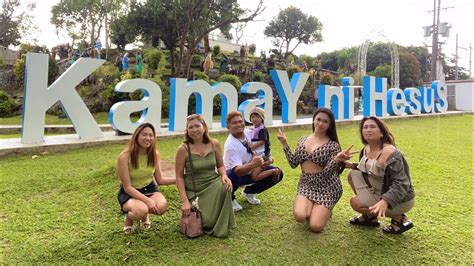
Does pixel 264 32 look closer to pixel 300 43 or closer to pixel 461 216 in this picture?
pixel 300 43

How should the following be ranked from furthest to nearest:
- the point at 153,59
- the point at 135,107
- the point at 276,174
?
1. the point at 153,59
2. the point at 135,107
3. the point at 276,174

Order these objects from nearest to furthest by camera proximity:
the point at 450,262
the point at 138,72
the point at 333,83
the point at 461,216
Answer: the point at 450,262
the point at 461,216
the point at 138,72
the point at 333,83

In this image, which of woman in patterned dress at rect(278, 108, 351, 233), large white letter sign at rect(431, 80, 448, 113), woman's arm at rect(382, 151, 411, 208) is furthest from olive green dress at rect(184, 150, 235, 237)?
large white letter sign at rect(431, 80, 448, 113)

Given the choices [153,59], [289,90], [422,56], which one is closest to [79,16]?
[153,59]

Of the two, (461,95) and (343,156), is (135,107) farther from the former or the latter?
(461,95)

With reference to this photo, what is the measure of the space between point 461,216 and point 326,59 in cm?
3918

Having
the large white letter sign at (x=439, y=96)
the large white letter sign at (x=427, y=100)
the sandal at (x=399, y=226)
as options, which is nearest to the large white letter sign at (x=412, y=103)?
the large white letter sign at (x=427, y=100)

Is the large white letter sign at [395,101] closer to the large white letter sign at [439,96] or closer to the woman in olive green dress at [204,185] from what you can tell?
the large white letter sign at [439,96]

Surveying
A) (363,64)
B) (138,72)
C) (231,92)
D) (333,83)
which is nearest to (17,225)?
(231,92)

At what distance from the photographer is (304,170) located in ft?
10.7

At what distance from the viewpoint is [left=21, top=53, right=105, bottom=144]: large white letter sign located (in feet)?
22.1

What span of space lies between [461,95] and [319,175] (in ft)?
79.7

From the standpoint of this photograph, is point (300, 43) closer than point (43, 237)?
No

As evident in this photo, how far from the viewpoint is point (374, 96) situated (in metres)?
13.5
